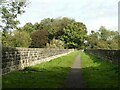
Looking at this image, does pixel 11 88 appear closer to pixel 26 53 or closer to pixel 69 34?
pixel 26 53

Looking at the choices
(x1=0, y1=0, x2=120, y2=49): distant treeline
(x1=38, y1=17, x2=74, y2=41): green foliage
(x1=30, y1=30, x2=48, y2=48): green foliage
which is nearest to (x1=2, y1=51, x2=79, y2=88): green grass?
(x1=0, y1=0, x2=120, y2=49): distant treeline

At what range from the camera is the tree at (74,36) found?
525 ft

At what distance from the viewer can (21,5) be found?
103 feet

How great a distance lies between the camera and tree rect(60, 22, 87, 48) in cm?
15994

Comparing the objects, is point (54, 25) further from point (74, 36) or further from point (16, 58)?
point (16, 58)

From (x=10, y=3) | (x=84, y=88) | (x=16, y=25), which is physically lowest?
(x=84, y=88)

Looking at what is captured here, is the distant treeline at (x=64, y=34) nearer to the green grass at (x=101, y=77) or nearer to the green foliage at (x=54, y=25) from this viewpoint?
the green foliage at (x=54, y=25)

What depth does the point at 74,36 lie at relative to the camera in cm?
16262

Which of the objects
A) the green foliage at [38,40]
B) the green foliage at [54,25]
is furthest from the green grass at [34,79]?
the green foliage at [54,25]

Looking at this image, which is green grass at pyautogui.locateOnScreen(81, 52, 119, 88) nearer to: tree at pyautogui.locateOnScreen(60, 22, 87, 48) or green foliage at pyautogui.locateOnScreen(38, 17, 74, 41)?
green foliage at pyautogui.locateOnScreen(38, 17, 74, 41)

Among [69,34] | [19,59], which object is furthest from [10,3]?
[69,34]

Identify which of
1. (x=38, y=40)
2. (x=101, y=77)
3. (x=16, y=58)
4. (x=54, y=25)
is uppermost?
(x=54, y=25)

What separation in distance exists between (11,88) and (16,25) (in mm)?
18951

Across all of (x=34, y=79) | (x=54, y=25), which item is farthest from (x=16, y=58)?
(x=54, y=25)
